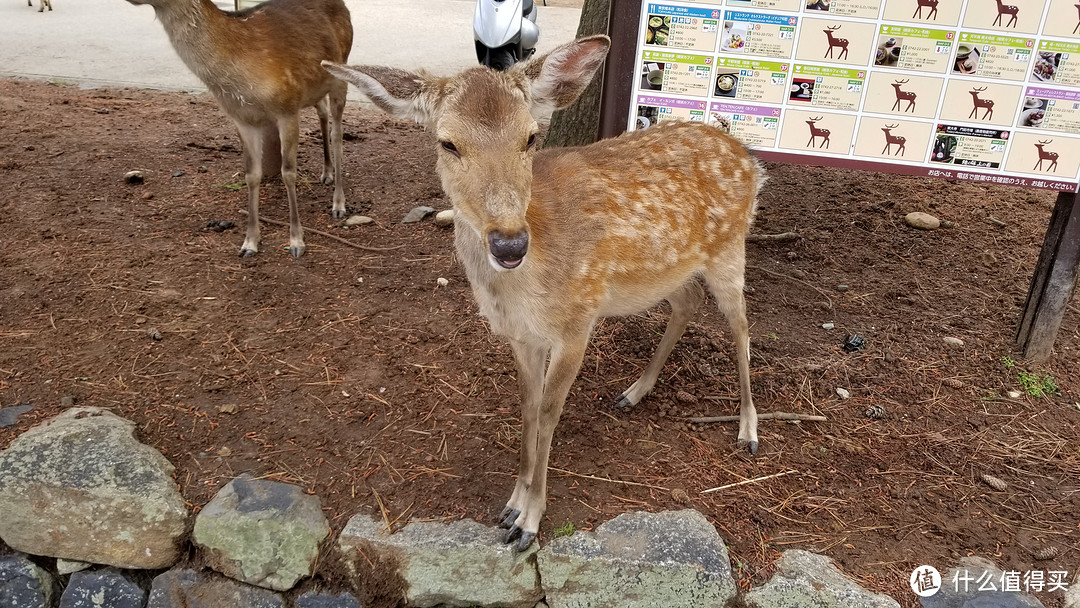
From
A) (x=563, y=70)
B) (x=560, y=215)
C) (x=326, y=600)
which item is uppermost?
(x=563, y=70)

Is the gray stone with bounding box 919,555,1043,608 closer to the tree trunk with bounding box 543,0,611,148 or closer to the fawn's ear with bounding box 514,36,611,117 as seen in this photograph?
the fawn's ear with bounding box 514,36,611,117

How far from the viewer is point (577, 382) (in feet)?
12.8

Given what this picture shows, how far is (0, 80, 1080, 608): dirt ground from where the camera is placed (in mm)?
3109

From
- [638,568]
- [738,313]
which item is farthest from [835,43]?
[638,568]

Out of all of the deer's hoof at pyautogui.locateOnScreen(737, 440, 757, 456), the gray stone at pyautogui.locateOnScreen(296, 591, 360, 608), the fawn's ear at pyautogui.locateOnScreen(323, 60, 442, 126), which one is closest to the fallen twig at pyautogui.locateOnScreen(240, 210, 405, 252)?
the fawn's ear at pyautogui.locateOnScreen(323, 60, 442, 126)

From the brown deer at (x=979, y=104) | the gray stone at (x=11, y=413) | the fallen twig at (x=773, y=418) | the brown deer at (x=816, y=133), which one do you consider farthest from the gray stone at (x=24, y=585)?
the brown deer at (x=979, y=104)

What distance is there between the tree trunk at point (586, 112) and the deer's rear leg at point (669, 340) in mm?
1675

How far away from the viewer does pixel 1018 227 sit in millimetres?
5410

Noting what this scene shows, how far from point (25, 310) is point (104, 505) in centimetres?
165

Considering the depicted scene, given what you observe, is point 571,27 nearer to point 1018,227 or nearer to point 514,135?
point 1018,227

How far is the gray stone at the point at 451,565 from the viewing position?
9.39 feet

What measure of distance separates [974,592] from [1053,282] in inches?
79.5

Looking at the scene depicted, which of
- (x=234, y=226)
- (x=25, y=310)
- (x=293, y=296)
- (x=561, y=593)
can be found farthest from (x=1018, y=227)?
→ (x=25, y=310)

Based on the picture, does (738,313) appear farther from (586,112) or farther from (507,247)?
(586,112)
